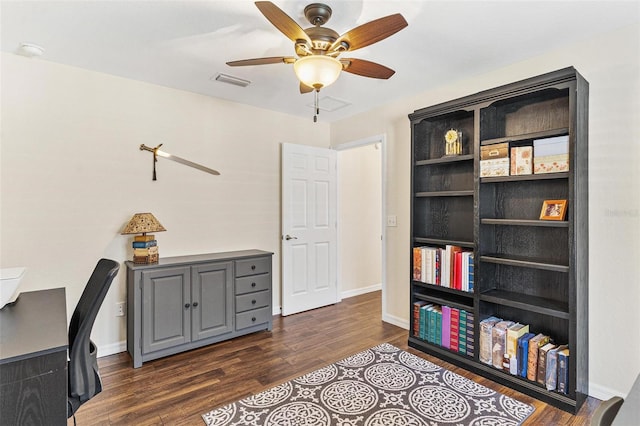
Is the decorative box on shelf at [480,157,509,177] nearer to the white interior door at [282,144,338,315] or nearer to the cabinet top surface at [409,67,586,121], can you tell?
the cabinet top surface at [409,67,586,121]

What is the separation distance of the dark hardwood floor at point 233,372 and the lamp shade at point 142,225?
111 centimetres

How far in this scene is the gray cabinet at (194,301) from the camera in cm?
279

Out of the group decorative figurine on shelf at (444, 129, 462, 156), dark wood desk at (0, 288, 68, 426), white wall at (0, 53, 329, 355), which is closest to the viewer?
dark wood desk at (0, 288, 68, 426)

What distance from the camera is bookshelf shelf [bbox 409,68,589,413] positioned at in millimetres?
2193

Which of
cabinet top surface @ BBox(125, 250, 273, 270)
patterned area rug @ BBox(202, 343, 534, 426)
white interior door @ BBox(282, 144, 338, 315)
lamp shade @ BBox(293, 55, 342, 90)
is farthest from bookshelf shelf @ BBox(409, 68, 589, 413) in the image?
cabinet top surface @ BBox(125, 250, 273, 270)

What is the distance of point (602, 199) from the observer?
226cm

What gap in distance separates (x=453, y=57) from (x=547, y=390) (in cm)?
248

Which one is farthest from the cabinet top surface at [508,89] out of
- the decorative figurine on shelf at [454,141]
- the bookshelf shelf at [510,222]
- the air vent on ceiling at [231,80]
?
the air vent on ceiling at [231,80]

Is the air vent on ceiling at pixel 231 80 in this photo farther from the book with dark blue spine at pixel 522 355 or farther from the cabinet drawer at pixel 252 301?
the book with dark blue spine at pixel 522 355

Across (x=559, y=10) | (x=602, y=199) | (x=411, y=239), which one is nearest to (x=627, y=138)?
(x=602, y=199)

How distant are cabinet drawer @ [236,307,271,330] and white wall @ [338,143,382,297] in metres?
1.37

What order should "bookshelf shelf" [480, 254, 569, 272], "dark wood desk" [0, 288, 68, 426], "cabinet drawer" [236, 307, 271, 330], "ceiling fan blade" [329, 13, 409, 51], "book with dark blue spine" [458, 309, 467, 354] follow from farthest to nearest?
"cabinet drawer" [236, 307, 271, 330] < "book with dark blue spine" [458, 309, 467, 354] < "bookshelf shelf" [480, 254, 569, 272] < "ceiling fan blade" [329, 13, 409, 51] < "dark wood desk" [0, 288, 68, 426]

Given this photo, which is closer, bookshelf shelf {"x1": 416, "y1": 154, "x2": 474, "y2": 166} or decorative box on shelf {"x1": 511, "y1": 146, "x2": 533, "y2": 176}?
decorative box on shelf {"x1": 511, "y1": 146, "x2": 533, "y2": 176}

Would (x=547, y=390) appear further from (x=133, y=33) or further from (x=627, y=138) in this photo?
(x=133, y=33)
